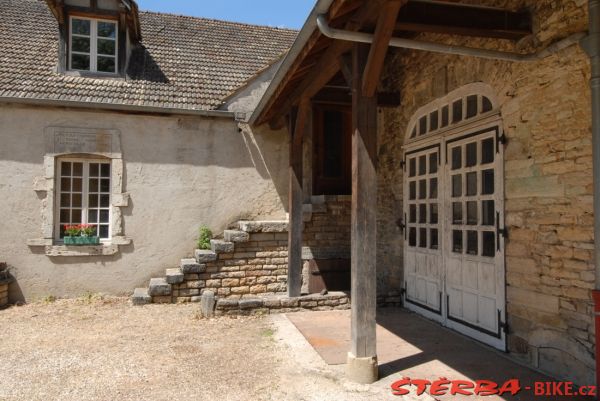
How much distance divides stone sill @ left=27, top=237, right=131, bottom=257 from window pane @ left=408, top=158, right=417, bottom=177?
4915mm

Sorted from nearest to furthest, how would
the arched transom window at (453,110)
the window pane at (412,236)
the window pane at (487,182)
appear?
the window pane at (487,182), the arched transom window at (453,110), the window pane at (412,236)

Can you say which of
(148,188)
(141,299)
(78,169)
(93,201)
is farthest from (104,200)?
(141,299)

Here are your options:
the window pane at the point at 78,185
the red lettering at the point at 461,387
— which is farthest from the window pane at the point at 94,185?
the red lettering at the point at 461,387

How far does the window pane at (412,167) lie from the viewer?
609 cm

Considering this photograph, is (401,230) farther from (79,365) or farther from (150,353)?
(79,365)

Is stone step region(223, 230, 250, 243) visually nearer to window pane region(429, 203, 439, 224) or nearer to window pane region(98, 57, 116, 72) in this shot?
window pane region(429, 203, 439, 224)

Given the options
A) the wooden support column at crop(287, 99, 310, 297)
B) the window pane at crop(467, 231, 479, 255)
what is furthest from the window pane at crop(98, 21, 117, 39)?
the window pane at crop(467, 231, 479, 255)

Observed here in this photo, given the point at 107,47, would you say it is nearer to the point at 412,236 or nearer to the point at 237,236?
the point at 237,236

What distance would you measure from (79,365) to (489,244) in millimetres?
4323

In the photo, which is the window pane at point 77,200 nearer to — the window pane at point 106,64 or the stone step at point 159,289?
the stone step at point 159,289

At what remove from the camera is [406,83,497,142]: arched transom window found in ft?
15.1

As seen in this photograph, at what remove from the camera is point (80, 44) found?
811 centimetres

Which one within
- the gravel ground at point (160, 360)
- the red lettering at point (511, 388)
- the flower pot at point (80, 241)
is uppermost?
the flower pot at point (80, 241)

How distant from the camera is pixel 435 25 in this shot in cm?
375
